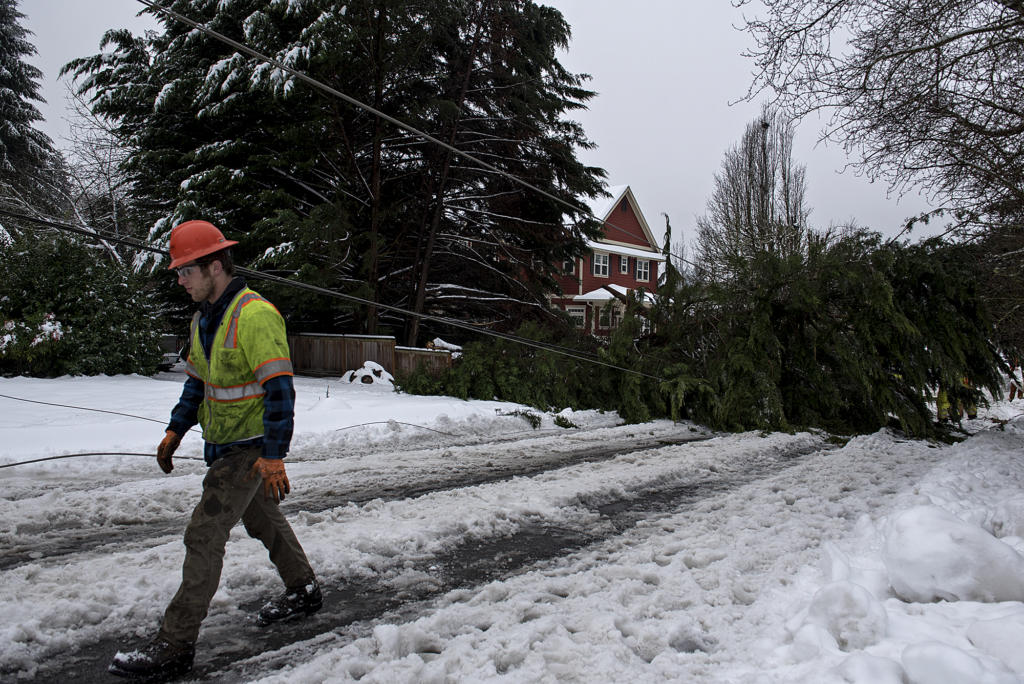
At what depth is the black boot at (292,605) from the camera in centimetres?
300

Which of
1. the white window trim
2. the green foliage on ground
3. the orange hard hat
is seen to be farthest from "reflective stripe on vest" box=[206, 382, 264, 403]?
the white window trim

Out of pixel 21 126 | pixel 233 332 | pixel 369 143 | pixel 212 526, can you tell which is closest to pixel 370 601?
pixel 212 526

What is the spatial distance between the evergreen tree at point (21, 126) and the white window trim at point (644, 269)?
3162 cm

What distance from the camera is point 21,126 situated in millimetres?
27406

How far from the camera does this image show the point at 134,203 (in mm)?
17062

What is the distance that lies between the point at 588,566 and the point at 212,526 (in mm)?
2155

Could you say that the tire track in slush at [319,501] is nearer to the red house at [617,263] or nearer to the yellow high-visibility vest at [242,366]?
the yellow high-visibility vest at [242,366]

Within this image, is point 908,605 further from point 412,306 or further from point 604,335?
point 412,306

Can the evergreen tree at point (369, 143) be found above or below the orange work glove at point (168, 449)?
above

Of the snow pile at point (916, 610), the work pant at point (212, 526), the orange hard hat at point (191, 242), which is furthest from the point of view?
the orange hard hat at point (191, 242)

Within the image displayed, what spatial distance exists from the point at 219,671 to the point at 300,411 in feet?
22.7

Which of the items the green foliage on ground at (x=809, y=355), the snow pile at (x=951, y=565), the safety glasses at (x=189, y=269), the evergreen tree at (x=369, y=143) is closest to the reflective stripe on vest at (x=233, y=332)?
the safety glasses at (x=189, y=269)

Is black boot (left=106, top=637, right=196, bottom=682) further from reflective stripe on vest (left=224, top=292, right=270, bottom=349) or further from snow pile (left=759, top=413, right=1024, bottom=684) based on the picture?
snow pile (left=759, top=413, right=1024, bottom=684)

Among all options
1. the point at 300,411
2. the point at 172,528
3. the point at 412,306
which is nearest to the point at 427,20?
the point at 412,306
